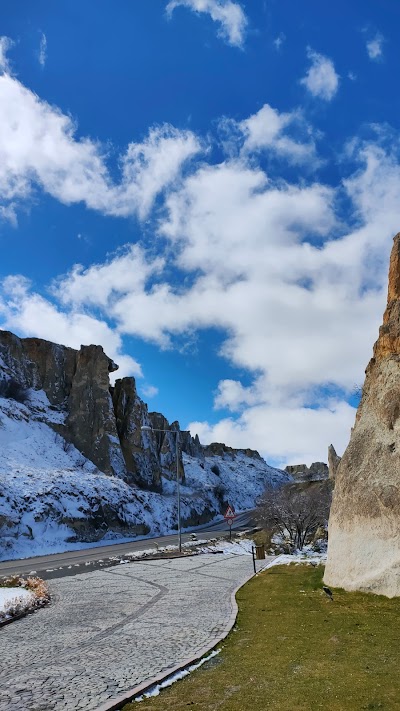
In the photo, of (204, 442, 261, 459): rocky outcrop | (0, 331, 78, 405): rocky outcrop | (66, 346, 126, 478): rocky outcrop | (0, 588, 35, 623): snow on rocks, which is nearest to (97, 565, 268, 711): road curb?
(0, 588, 35, 623): snow on rocks

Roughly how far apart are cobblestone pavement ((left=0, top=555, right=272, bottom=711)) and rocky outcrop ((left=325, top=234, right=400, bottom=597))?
3.96 metres

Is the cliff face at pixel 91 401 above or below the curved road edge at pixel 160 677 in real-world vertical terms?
above

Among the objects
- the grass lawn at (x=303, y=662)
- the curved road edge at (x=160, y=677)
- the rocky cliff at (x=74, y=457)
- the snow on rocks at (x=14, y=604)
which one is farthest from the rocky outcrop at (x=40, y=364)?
the curved road edge at (x=160, y=677)

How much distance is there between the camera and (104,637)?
11172mm

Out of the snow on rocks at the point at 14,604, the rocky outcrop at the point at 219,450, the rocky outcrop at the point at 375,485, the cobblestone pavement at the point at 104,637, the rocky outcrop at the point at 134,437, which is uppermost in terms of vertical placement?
the rocky outcrop at the point at 219,450

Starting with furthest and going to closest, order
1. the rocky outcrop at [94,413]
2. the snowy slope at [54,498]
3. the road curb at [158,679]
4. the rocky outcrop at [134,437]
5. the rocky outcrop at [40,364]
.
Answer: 1. the rocky outcrop at [134,437]
2. the rocky outcrop at [40,364]
3. the rocky outcrop at [94,413]
4. the snowy slope at [54,498]
5. the road curb at [158,679]

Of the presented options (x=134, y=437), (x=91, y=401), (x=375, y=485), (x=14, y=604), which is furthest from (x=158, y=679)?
(x=134, y=437)

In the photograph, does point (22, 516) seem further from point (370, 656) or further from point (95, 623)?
point (370, 656)

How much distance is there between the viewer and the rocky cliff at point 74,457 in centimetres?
4100

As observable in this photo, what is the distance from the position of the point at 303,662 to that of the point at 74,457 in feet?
179

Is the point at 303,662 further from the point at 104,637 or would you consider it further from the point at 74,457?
the point at 74,457

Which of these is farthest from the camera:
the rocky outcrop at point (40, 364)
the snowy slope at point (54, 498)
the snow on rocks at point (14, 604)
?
the rocky outcrop at point (40, 364)

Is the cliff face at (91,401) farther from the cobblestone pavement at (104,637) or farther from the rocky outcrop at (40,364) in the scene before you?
the cobblestone pavement at (104,637)

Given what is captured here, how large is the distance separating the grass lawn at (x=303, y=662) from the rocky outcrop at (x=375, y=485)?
77cm
